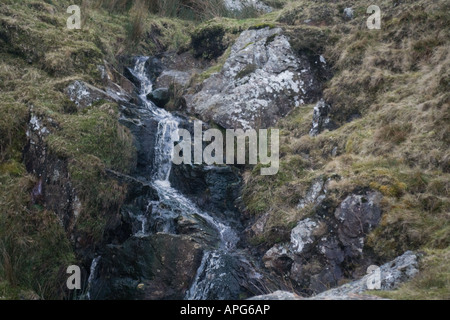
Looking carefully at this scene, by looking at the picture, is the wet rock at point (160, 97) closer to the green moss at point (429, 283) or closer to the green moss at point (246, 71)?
the green moss at point (246, 71)

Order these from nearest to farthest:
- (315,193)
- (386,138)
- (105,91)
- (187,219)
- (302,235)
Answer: (302,235) → (315,193) → (386,138) → (187,219) → (105,91)

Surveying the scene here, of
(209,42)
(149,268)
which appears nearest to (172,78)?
(209,42)

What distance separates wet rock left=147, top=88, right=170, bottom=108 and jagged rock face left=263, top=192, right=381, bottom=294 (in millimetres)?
5053

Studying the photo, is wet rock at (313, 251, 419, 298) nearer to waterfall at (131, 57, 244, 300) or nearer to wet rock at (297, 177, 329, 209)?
waterfall at (131, 57, 244, 300)

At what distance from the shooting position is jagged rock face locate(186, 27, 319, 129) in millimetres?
7875

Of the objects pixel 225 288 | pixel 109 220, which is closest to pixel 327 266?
pixel 225 288

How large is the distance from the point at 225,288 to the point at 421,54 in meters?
5.34

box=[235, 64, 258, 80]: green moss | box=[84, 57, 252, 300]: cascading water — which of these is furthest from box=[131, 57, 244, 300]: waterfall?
box=[235, 64, 258, 80]: green moss

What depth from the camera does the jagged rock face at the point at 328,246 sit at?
4.47 meters

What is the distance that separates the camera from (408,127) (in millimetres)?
5438

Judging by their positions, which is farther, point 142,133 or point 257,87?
point 257,87

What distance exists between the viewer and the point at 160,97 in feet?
29.3

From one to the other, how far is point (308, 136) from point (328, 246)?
103 inches

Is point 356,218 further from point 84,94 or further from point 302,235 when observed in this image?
point 84,94
